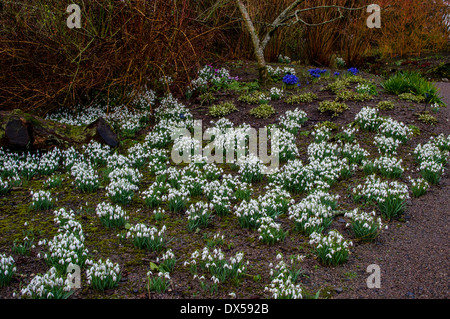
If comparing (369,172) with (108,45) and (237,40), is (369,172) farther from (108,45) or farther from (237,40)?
(237,40)

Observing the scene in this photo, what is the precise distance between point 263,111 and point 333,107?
4.27ft

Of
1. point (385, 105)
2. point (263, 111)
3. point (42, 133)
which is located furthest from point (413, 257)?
point (42, 133)

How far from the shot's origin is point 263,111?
7.69 meters

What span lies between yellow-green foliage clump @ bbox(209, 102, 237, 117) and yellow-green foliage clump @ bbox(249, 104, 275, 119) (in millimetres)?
437

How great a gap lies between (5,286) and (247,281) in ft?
6.76

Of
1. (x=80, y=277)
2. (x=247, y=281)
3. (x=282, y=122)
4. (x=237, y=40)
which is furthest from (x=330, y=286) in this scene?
(x=237, y=40)

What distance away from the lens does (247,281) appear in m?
3.61

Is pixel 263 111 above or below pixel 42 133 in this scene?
above

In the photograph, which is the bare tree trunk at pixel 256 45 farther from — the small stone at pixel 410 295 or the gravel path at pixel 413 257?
the small stone at pixel 410 295

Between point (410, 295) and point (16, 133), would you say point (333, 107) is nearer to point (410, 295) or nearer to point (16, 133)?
point (410, 295)

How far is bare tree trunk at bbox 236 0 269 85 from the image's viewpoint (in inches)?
334

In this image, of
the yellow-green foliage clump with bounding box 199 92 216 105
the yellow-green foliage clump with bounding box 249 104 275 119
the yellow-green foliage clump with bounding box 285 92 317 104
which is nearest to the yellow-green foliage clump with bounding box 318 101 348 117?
the yellow-green foliage clump with bounding box 285 92 317 104

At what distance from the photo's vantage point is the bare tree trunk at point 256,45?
27.8 feet

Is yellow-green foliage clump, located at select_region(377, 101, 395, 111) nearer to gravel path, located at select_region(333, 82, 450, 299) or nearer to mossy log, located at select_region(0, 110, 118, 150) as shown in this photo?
gravel path, located at select_region(333, 82, 450, 299)
